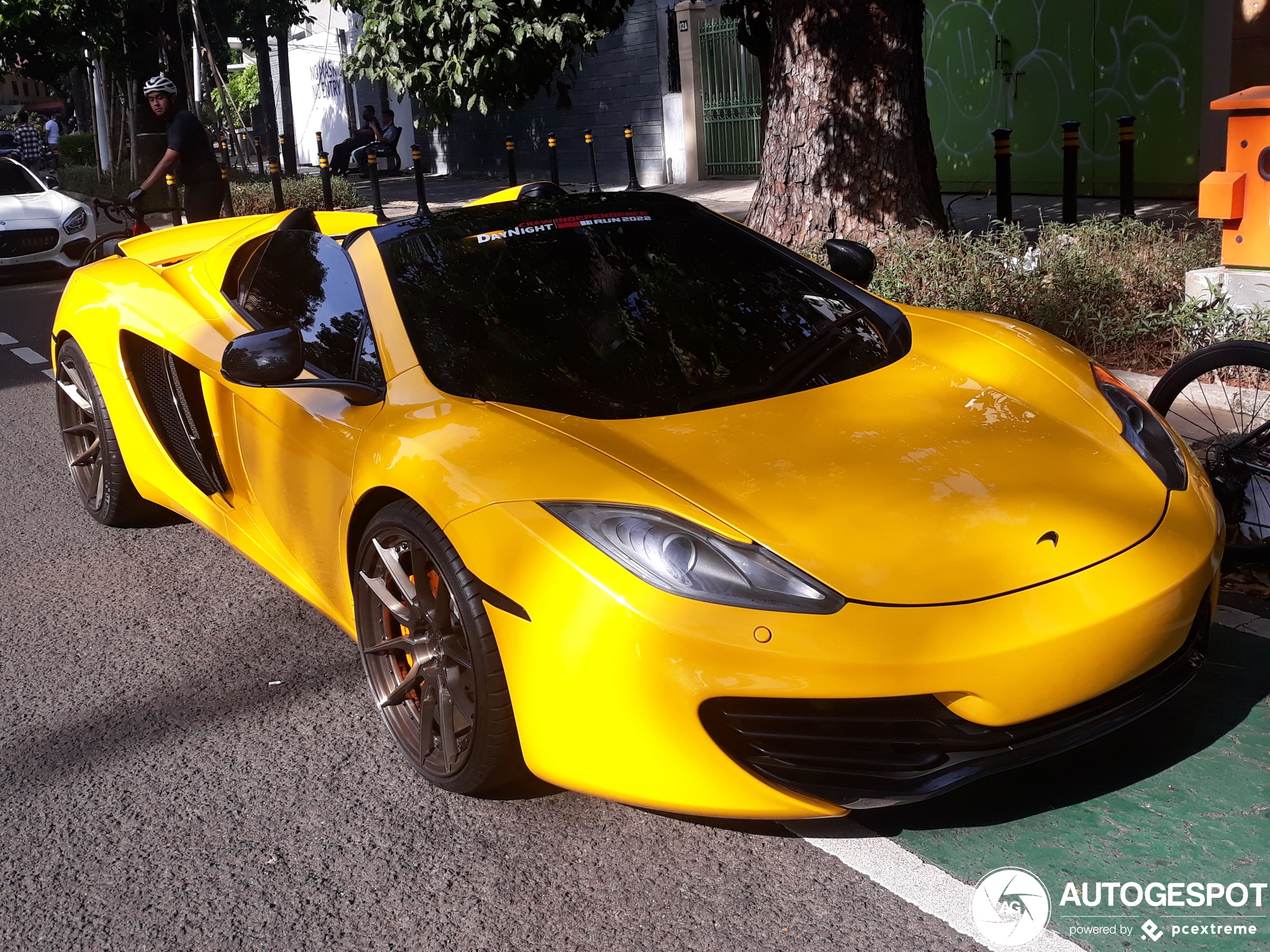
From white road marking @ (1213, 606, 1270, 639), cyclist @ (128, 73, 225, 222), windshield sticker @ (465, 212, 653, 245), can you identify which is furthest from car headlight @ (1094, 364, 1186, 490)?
cyclist @ (128, 73, 225, 222)

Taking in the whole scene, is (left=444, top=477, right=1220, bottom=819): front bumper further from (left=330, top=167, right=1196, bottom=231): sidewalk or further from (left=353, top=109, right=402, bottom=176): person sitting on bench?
(left=353, top=109, right=402, bottom=176): person sitting on bench

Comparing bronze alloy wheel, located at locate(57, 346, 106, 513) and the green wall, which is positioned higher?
the green wall

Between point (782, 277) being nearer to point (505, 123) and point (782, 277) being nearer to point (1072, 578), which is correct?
point (1072, 578)

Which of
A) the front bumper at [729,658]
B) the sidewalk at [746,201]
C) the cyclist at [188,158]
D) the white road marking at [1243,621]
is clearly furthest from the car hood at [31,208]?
the white road marking at [1243,621]

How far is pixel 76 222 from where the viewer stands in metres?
13.9

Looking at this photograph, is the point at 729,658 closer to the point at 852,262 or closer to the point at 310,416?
the point at 310,416

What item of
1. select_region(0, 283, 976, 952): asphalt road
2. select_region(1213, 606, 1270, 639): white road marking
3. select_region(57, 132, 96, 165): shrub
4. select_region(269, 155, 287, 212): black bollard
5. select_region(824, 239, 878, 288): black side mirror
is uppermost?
select_region(57, 132, 96, 165): shrub

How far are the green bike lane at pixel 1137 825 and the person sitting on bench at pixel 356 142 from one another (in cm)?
2689

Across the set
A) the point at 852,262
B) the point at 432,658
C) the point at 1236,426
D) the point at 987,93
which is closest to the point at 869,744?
the point at 432,658

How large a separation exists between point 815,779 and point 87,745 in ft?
6.85

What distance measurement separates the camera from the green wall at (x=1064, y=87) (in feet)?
42.1

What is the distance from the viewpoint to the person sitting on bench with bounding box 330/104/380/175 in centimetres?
2814

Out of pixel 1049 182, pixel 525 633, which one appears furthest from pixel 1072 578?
pixel 1049 182

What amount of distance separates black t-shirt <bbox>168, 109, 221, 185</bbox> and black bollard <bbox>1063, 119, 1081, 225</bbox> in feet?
22.9
